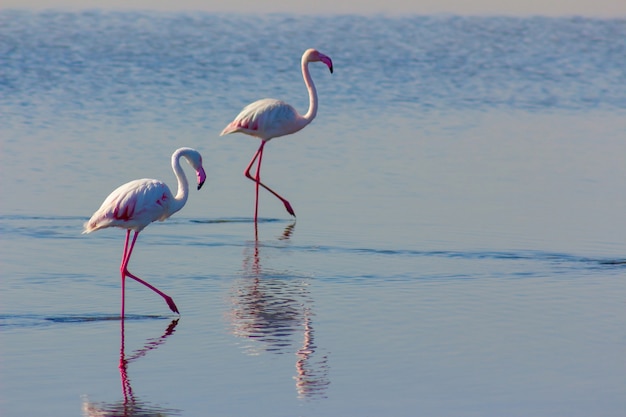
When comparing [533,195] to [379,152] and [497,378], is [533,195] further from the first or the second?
[497,378]

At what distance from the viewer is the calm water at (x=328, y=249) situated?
6.79 m

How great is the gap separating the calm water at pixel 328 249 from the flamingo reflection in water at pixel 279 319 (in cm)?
2

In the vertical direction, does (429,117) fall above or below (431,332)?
above

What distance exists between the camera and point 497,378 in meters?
6.95

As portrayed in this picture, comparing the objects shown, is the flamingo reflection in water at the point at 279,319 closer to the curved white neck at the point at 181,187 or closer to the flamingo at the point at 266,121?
the curved white neck at the point at 181,187

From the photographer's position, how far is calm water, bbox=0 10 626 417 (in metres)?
6.79

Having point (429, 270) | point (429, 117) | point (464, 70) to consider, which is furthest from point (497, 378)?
point (464, 70)

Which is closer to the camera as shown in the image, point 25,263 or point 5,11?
point 25,263

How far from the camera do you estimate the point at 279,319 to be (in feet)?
27.0

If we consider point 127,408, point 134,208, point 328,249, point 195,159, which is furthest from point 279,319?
point 328,249

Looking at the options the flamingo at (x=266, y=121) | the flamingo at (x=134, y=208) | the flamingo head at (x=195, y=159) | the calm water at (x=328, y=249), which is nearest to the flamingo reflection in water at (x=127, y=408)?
the calm water at (x=328, y=249)

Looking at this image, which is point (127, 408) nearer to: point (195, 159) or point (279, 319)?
point (279, 319)

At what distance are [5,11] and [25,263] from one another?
25.1 metres

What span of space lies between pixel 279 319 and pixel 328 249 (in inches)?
95.6
